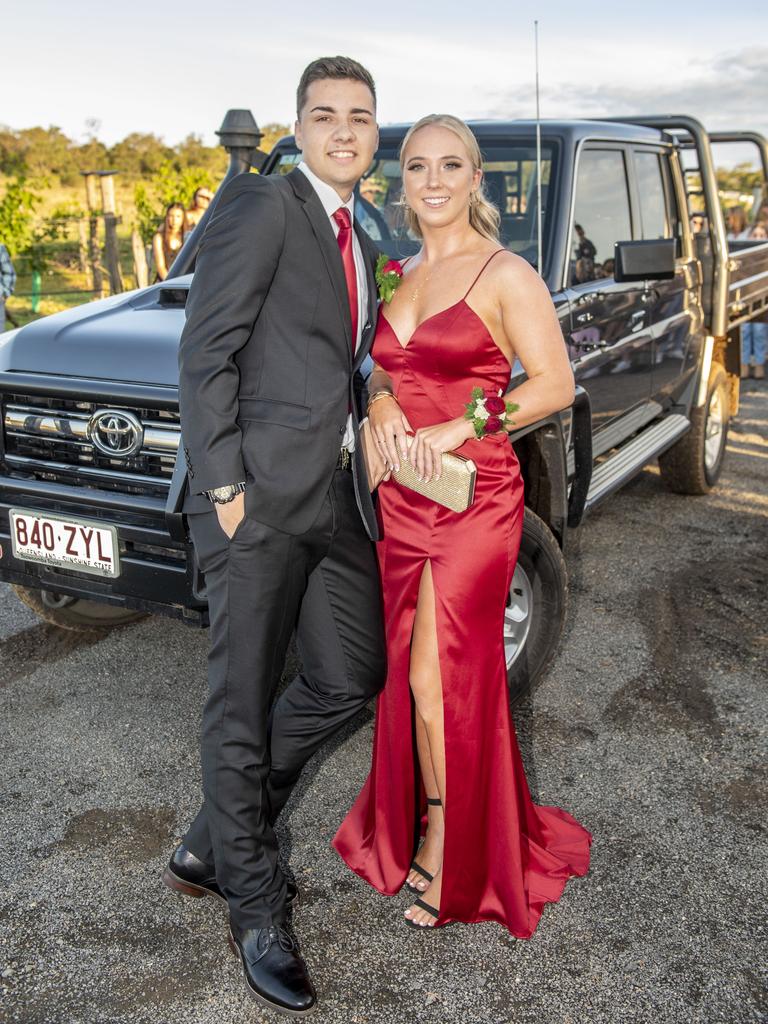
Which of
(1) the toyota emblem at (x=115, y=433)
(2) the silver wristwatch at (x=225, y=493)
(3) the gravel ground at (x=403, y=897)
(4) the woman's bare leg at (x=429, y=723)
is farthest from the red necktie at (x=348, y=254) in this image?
(3) the gravel ground at (x=403, y=897)

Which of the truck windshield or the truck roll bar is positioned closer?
the truck windshield

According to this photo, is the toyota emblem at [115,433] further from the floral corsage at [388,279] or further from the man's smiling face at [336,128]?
the man's smiling face at [336,128]

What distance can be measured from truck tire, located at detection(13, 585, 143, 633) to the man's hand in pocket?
204 cm

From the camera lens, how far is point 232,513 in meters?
2.20

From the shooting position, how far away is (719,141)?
720 centimetres

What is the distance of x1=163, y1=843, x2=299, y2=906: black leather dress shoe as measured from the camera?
2.57 meters

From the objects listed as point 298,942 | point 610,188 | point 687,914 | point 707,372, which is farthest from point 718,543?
point 298,942

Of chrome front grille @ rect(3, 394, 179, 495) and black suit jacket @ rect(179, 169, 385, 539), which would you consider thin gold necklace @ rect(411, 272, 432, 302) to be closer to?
black suit jacket @ rect(179, 169, 385, 539)

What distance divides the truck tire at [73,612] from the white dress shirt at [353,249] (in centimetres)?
202

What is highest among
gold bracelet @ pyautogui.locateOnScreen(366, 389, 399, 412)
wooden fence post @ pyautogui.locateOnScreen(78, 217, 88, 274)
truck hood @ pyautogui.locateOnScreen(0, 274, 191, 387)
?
wooden fence post @ pyautogui.locateOnScreen(78, 217, 88, 274)

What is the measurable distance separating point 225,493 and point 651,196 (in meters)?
3.63

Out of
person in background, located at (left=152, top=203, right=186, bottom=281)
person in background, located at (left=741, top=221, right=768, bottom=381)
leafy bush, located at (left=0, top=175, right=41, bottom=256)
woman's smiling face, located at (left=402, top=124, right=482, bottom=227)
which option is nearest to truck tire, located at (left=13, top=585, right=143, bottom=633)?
woman's smiling face, located at (left=402, top=124, right=482, bottom=227)

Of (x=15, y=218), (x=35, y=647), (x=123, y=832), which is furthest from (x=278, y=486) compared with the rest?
(x=15, y=218)

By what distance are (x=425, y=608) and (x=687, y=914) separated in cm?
105
